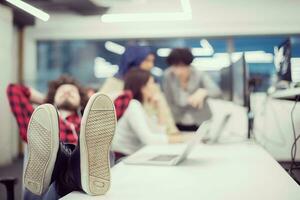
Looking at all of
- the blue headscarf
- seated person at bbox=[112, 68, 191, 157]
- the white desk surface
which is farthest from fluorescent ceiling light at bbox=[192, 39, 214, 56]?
the white desk surface

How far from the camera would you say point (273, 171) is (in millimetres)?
1210

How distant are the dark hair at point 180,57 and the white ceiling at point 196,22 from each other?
0.20 meters

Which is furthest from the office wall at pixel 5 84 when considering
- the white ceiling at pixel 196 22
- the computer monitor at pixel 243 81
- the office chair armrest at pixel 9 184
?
the office chair armrest at pixel 9 184

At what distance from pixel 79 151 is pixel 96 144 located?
0.15 ft

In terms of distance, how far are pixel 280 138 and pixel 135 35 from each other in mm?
2774

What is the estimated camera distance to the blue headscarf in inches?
132

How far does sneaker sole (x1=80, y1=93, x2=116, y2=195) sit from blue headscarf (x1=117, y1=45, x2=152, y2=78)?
2.20 m

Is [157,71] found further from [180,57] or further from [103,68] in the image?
[103,68]

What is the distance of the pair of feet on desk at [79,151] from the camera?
2.99 feet

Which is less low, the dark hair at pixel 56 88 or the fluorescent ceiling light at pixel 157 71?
the fluorescent ceiling light at pixel 157 71

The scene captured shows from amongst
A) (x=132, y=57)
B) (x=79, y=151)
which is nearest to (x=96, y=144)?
(x=79, y=151)

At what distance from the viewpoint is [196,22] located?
419 centimetres

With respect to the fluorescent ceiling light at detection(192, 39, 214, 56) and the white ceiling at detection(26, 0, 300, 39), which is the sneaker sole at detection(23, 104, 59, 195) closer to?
the white ceiling at detection(26, 0, 300, 39)

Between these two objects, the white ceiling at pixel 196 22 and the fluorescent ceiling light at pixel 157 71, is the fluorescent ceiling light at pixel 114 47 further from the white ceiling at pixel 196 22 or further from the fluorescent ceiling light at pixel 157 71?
the fluorescent ceiling light at pixel 157 71
